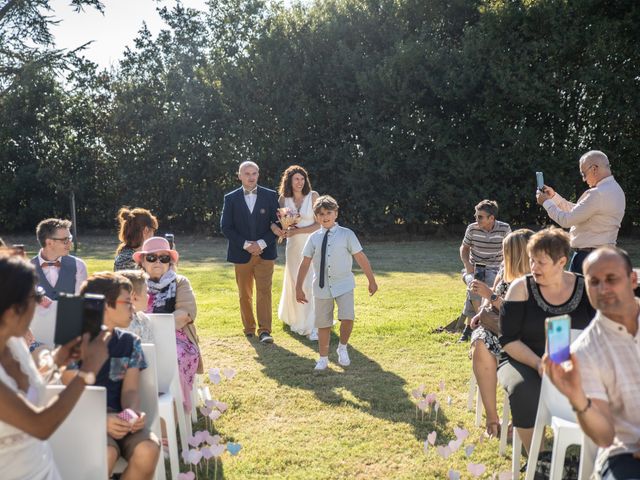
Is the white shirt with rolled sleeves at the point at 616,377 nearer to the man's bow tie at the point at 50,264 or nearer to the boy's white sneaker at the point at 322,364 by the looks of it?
the boy's white sneaker at the point at 322,364

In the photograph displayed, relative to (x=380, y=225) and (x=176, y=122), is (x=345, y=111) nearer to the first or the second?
(x=380, y=225)

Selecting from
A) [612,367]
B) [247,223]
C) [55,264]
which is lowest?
[612,367]

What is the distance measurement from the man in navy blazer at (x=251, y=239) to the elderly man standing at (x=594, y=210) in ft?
10.9

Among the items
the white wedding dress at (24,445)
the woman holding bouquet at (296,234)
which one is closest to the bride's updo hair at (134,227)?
the woman holding bouquet at (296,234)

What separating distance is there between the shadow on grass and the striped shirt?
1624mm

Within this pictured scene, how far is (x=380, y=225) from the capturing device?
20.3 meters

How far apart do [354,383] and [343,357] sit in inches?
26.0

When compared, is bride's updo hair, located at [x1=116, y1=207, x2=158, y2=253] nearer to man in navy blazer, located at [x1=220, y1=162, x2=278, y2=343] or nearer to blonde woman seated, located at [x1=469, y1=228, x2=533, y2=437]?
man in navy blazer, located at [x1=220, y1=162, x2=278, y2=343]

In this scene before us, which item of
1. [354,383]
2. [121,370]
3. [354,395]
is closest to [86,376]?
[121,370]

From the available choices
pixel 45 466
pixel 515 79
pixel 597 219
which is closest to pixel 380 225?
pixel 515 79

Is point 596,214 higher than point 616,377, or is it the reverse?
point 596,214

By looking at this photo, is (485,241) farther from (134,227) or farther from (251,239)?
(134,227)

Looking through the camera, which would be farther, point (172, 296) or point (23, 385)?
point (172, 296)

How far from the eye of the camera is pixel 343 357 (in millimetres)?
7078
